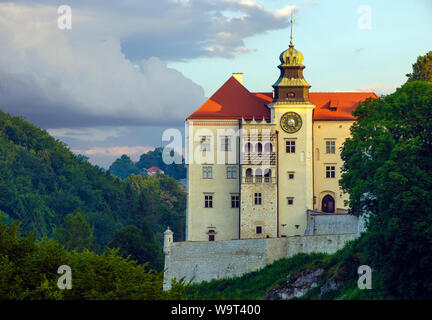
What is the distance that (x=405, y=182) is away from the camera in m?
37.2

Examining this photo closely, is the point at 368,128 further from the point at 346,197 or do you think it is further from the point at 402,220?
the point at 346,197

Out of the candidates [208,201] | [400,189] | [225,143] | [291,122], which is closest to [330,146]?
[291,122]

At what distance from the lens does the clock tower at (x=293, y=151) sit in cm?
6228

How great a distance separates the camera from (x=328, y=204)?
211ft

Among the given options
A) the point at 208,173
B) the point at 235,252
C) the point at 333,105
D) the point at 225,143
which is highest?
the point at 333,105

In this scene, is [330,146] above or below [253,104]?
below

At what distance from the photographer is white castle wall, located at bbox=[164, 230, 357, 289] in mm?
56094

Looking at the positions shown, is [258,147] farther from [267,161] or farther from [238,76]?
[238,76]

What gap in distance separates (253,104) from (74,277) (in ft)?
97.3

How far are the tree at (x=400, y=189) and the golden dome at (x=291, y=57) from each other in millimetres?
20711

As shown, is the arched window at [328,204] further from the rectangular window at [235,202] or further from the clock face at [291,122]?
the rectangular window at [235,202]

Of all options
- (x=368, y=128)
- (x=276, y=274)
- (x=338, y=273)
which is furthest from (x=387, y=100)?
(x=276, y=274)

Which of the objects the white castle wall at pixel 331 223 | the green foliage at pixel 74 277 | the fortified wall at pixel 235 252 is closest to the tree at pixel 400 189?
the green foliage at pixel 74 277
